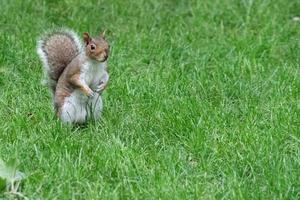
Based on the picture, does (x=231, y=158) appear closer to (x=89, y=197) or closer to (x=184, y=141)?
(x=184, y=141)

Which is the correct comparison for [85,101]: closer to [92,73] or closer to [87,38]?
[92,73]

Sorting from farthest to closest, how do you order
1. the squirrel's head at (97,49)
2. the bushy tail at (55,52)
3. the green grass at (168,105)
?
the bushy tail at (55,52) < the squirrel's head at (97,49) < the green grass at (168,105)

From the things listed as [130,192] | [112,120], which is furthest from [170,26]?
[130,192]

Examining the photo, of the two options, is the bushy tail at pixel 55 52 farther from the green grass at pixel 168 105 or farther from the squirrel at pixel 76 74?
the green grass at pixel 168 105

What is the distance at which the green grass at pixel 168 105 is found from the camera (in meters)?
3.82

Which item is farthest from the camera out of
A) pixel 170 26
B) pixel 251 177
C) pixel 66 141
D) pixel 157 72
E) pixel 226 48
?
pixel 170 26

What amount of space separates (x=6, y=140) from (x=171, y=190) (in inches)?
41.9

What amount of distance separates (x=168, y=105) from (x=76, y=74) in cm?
63

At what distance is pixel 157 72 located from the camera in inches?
218

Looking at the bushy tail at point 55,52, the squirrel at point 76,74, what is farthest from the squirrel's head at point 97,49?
the bushy tail at point 55,52

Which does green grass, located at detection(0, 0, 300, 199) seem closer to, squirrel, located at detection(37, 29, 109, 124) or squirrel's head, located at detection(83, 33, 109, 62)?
squirrel, located at detection(37, 29, 109, 124)

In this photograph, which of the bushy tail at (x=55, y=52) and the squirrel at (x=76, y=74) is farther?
the bushy tail at (x=55, y=52)

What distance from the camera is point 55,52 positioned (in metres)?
4.77

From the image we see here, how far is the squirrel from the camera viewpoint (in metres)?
4.53
